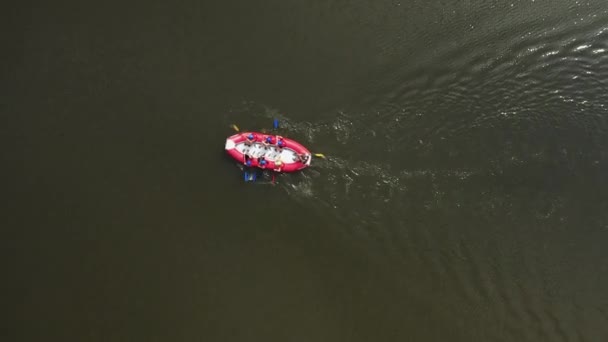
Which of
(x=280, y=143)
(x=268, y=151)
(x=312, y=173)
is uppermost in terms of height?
(x=280, y=143)

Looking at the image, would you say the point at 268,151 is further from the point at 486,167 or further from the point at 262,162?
the point at 486,167

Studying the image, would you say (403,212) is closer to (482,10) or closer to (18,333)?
(482,10)

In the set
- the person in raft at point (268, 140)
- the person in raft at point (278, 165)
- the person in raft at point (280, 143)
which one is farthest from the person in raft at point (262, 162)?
the person in raft at point (280, 143)

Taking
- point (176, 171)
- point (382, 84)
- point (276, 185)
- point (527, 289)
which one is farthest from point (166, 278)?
point (527, 289)

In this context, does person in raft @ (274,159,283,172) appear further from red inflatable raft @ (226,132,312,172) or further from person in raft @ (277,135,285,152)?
person in raft @ (277,135,285,152)

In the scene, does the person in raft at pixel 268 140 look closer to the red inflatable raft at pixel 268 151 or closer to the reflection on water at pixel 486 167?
the red inflatable raft at pixel 268 151

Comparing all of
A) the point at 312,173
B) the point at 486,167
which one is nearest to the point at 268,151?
the point at 312,173

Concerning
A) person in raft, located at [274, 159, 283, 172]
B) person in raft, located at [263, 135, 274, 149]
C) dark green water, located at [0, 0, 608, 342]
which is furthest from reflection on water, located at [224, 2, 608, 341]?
person in raft, located at [263, 135, 274, 149]
